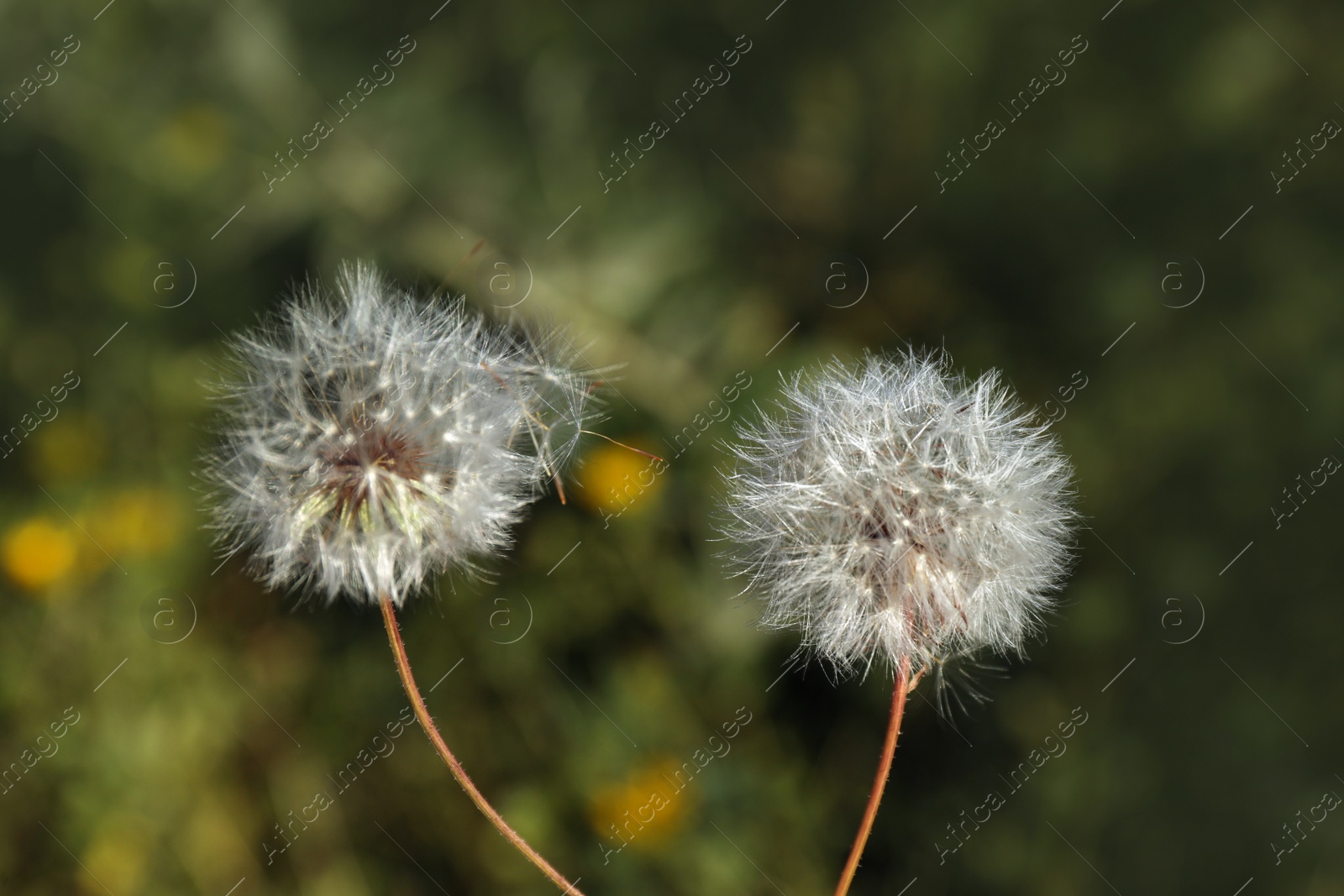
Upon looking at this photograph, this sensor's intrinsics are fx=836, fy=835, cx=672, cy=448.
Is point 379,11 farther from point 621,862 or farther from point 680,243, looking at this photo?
point 621,862

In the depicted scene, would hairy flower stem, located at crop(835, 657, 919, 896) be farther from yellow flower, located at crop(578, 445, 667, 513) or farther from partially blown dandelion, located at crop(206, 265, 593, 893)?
yellow flower, located at crop(578, 445, 667, 513)

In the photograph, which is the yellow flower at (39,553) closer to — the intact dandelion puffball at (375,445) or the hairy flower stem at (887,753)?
the intact dandelion puffball at (375,445)

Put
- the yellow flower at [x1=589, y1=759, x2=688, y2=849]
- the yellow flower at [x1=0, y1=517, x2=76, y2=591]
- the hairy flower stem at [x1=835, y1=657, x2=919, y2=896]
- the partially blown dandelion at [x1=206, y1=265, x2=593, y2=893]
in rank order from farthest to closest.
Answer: the yellow flower at [x1=0, y1=517, x2=76, y2=591] < the yellow flower at [x1=589, y1=759, x2=688, y2=849] < the partially blown dandelion at [x1=206, y1=265, x2=593, y2=893] < the hairy flower stem at [x1=835, y1=657, x2=919, y2=896]

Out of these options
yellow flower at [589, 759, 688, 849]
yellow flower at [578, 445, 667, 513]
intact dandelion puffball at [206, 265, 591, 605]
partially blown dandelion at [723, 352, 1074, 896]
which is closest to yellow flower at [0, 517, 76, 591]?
intact dandelion puffball at [206, 265, 591, 605]

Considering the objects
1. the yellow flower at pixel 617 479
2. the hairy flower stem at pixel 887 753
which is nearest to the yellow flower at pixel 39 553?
the yellow flower at pixel 617 479

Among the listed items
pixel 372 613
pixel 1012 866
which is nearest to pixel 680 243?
pixel 372 613

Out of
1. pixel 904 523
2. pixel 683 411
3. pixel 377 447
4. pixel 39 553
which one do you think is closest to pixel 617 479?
pixel 683 411

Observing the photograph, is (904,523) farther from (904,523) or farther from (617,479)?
(617,479)
